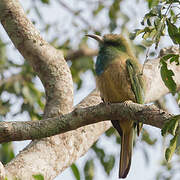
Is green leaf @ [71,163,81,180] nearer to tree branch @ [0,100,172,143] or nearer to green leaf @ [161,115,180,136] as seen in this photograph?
tree branch @ [0,100,172,143]

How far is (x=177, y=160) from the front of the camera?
4.91 meters

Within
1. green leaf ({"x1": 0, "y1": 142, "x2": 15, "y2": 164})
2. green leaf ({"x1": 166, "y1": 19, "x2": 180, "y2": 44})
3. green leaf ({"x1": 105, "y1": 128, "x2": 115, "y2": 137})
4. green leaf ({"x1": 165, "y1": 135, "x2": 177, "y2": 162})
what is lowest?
green leaf ({"x1": 0, "y1": 142, "x2": 15, "y2": 164})

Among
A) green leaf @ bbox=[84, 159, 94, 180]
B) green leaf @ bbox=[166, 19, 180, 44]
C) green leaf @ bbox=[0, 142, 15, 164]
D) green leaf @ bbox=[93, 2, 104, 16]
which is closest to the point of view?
green leaf @ bbox=[166, 19, 180, 44]

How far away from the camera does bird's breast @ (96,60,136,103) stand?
3.78 m

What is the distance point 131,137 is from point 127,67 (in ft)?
2.15

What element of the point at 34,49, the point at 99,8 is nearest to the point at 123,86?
the point at 34,49

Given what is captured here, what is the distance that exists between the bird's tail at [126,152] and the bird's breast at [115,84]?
0.35 m

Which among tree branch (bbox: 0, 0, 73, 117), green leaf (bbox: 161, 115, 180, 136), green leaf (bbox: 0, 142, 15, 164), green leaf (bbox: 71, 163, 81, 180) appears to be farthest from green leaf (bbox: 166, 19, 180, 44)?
green leaf (bbox: 0, 142, 15, 164)

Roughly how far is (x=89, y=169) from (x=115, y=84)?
1.64 m

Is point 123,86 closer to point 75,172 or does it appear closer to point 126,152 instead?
point 126,152

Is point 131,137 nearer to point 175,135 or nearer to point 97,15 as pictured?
point 175,135

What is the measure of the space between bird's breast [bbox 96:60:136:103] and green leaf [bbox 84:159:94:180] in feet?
4.77

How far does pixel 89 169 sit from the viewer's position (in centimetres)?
507

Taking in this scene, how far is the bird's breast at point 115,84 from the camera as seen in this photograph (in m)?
3.78
